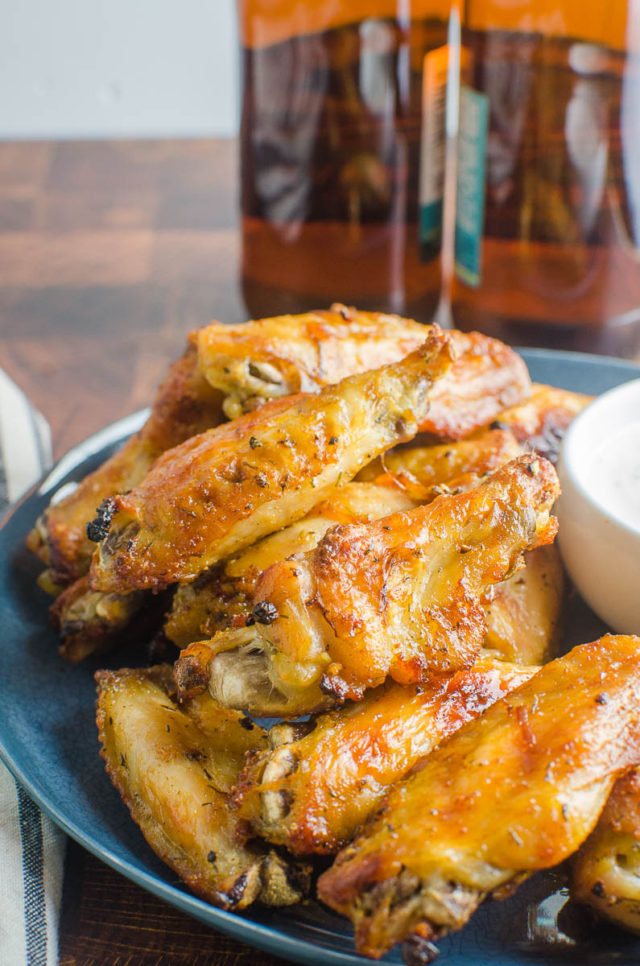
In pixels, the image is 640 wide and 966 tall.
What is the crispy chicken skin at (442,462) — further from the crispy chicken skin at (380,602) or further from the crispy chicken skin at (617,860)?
the crispy chicken skin at (617,860)

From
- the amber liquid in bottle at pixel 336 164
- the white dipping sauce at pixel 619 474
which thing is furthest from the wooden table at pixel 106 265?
the white dipping sauce at pixel 619 474

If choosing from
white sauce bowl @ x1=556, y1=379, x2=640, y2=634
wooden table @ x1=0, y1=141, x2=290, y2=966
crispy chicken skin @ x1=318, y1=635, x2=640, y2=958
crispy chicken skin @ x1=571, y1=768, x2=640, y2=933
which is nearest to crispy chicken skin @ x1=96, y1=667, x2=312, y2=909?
crispy chicken skin @ x1=318, y1=635, x2=640, y2=958

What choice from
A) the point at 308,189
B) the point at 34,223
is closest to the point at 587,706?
the point at 308,189

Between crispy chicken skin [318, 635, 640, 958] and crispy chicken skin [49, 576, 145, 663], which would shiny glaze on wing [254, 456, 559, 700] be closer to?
crispy chicken skin [318, 635, 640, 958]

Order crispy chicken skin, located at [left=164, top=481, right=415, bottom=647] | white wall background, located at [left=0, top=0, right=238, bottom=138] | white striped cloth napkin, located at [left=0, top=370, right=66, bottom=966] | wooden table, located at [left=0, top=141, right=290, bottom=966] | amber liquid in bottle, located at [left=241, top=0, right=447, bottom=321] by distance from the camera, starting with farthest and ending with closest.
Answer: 1. white wall background, located at [left=0, top=0, right=238, bottom=138]
2. wooden table, located at [left=0, top=141, right=290, bottom=966]
3. amber liquid in bottle, located at [left=241, top=0, right=447, bottom=321]
4. crispy chicken skin, located at [left=164, top=481, right=415, bottom=647]
5. white striped cloth napkin, located at [left=0, top=370, right=66, bottom=966]

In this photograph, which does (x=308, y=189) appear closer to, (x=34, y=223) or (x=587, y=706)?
(x=34, y=223)
